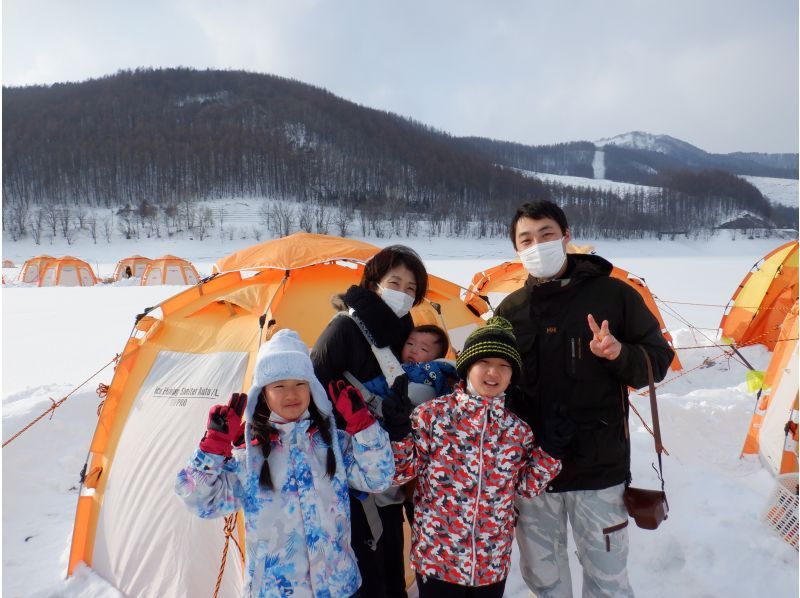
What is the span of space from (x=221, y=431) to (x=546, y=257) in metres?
1.56

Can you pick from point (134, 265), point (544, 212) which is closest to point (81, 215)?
point (134, 265)

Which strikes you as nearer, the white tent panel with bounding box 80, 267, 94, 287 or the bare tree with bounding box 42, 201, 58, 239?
the white tent panel with bounding box 80, 267, 94, 287

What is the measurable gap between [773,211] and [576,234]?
171ft

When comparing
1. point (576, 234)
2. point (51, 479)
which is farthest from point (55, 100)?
point (51, 479)

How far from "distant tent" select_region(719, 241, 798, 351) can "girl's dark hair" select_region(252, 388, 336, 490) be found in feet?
28.0

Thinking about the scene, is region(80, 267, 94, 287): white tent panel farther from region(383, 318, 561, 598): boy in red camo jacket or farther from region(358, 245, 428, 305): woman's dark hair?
region(383, 318, 561, 598): boy in red camo jacket

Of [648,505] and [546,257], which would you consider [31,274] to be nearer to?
[546,257]

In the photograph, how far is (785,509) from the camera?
3012 mm

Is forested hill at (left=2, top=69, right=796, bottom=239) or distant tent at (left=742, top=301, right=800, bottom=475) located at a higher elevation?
forested hill at (left=2, top=69, right=796, bottom=239)

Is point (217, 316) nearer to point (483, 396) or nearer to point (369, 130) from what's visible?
point (483, 396)

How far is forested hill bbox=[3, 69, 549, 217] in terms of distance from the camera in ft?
202

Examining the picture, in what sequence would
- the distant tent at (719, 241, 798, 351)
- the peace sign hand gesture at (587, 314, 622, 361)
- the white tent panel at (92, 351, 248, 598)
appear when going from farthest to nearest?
the distant tent at (719, 241, 798, 351) → the white tent panel at (92, 351, 248, 598) → the peace sign hand gesture at (587, 314, 622, 361)

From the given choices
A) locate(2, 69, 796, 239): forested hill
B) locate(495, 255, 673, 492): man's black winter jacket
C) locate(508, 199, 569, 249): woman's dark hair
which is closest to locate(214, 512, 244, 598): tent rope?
locate(495, 255, 673, 492): man's black winter jacket

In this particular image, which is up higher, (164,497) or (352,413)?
(352,413)
